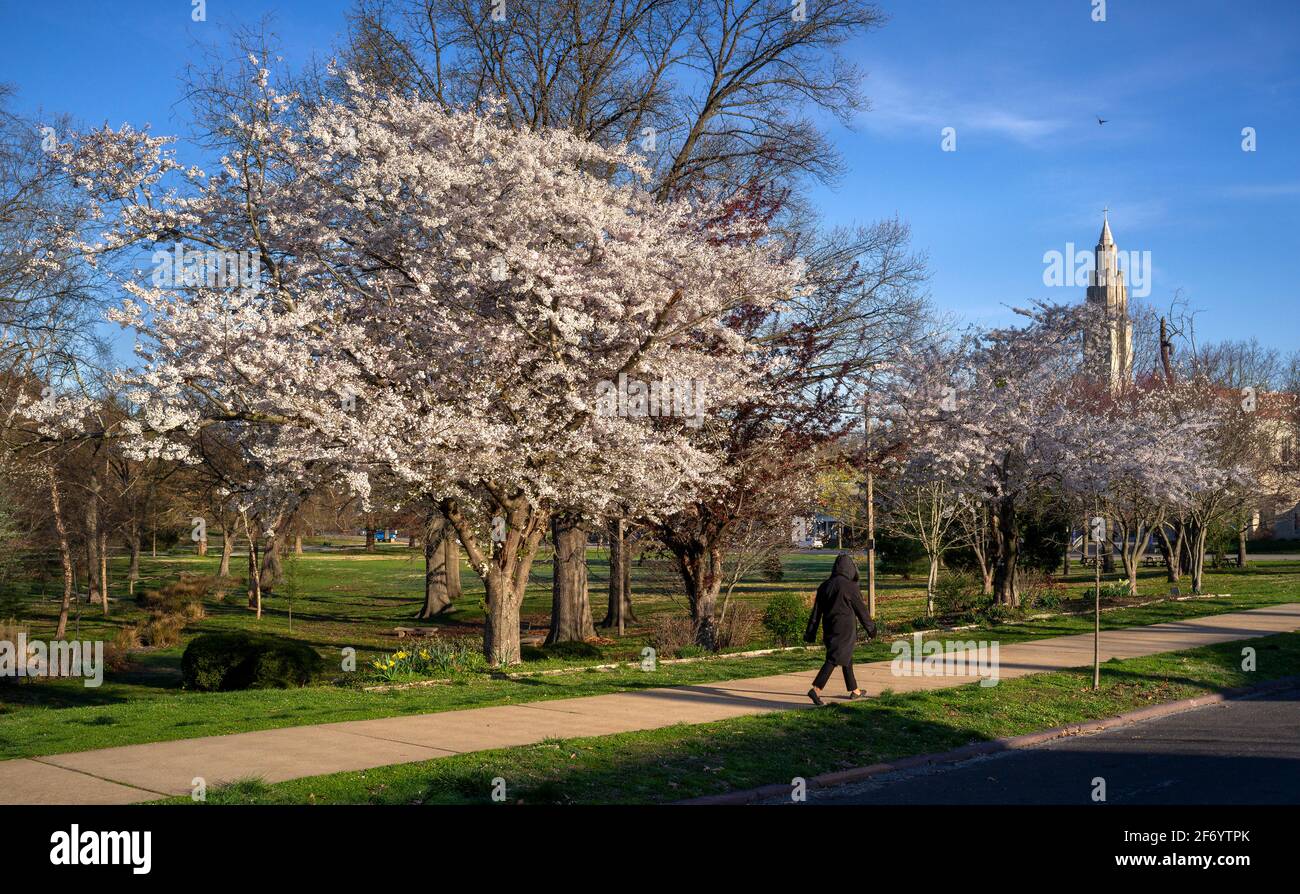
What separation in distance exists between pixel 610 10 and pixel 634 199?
825 cm

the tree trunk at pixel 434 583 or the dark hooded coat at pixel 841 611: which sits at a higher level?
the dark hooded coat at pixel 841 611

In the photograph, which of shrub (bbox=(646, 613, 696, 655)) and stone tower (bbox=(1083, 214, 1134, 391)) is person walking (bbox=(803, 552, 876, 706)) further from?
stone tower (bbox=(1083, 214, 1134, 391))

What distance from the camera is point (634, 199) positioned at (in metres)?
16.9

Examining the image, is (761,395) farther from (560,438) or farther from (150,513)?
(150,513)

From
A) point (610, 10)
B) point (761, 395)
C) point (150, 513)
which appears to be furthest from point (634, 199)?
point (150, 513)

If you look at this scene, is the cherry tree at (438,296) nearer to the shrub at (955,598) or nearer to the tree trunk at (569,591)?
the tree trunk at (569,591)

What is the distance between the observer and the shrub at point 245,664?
52.6 feet

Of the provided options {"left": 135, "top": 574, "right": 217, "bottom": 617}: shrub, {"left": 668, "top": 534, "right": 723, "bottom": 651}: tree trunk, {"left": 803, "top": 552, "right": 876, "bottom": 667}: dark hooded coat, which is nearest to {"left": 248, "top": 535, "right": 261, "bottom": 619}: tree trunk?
{"left": 135, "top": 574, "right": 217, "bottom": 617}: shrub

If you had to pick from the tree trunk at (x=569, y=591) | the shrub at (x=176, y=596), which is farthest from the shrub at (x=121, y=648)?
the tree trunk at (x=569, y=591)

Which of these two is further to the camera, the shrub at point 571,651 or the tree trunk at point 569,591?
the tree trunk at point 569,591

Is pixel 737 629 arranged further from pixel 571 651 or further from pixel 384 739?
pixel 384 739

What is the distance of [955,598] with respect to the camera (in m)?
24.9

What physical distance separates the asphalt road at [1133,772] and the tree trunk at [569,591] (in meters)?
14.9

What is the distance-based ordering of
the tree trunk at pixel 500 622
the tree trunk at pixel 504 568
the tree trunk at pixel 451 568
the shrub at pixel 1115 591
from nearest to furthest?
the tree trunk at pixel 504 568, the tree trunk at pixel 500 622, the shrub at pixel 1115 591, the tree trunk at pixel 451 568
